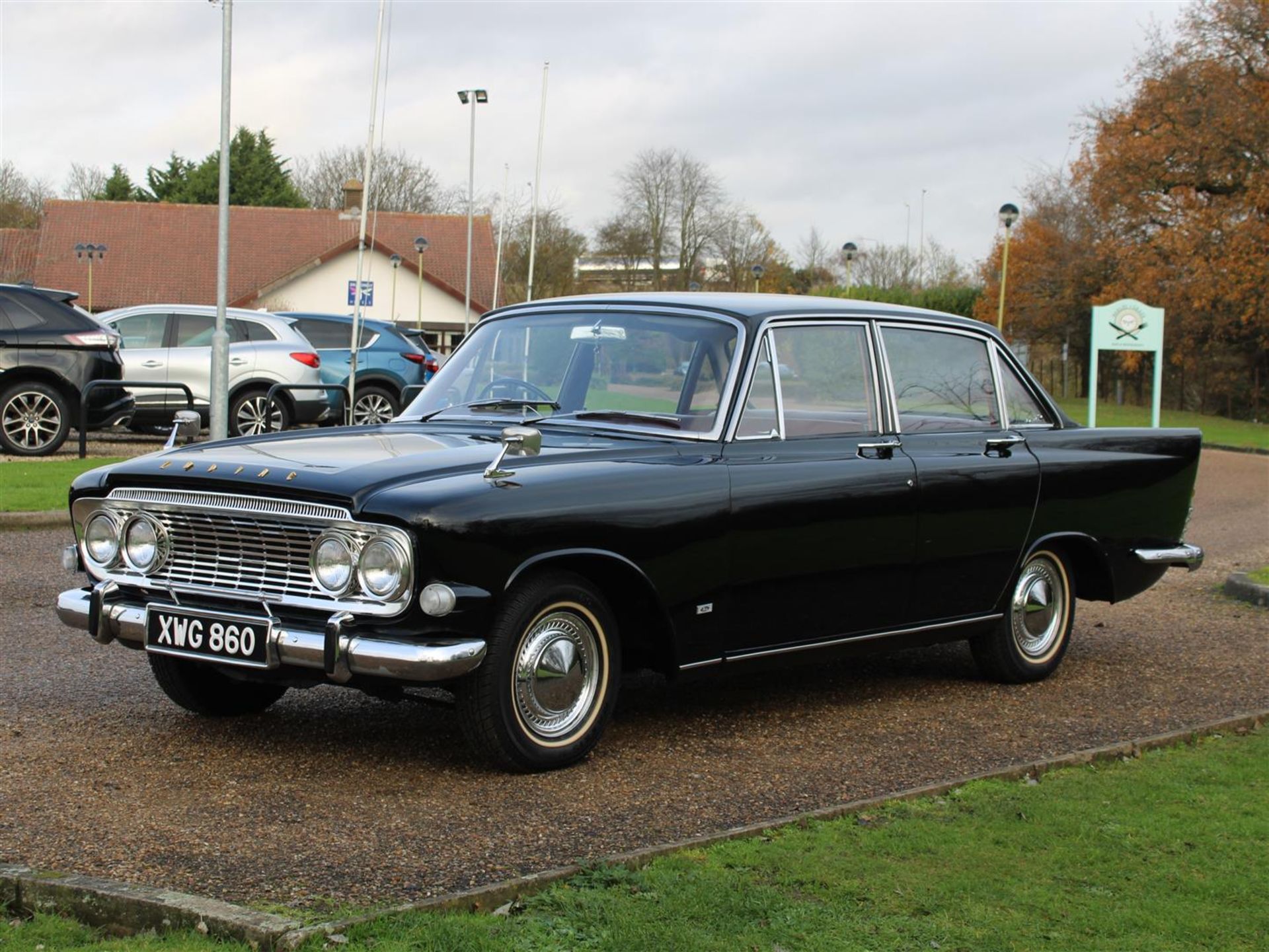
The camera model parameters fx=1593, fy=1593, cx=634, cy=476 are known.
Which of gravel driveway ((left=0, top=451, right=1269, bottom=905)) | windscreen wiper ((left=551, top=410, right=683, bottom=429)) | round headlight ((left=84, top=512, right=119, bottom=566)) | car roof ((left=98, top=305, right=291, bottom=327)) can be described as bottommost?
gravel driveway ((left=0, top=451, right=1269, bottom=905))

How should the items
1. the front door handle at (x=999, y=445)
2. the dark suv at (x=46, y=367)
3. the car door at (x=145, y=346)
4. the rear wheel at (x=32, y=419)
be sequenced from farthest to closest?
1. the car door at (x=145, y=346)
2. the rear wheel at (x=32, y=419)
3. the dark suv at (x=46, y=367)
4. the front door handle at (x=999, y=445)

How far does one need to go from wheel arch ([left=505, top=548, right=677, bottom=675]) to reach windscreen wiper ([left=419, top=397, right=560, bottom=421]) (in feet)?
3.59

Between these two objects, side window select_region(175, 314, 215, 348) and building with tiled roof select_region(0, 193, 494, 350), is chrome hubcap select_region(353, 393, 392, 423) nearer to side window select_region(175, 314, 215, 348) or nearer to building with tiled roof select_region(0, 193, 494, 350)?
side window select_region(175, 314, 215, 348)

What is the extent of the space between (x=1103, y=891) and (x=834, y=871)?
78 centimetres

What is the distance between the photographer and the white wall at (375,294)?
61.1 meters

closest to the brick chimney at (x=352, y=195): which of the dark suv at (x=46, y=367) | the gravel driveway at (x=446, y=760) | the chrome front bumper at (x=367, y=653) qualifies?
the dark suv at (x=46, y=367)

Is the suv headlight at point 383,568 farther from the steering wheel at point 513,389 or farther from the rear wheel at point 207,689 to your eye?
the steering wheel at point 513,389

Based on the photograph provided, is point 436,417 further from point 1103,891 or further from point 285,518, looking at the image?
point 1103,891

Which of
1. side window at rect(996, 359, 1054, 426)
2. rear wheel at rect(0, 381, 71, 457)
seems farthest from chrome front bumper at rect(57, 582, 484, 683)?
rear wheel at rect(0, 381, 71, 457)

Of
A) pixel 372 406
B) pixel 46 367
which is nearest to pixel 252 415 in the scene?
pixel 372 406

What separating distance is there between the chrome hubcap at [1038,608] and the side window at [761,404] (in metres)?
1.82

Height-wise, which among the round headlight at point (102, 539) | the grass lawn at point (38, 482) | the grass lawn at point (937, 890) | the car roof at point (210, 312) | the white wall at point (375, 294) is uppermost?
the white wall at point (375, 294)

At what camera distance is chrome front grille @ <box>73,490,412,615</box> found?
5336 millimetres

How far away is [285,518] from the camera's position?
5.44 meters
